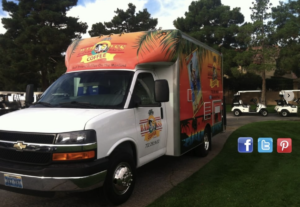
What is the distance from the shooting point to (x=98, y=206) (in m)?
4.16

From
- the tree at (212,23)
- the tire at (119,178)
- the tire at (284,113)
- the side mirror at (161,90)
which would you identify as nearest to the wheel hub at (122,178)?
the tire at (119,178)

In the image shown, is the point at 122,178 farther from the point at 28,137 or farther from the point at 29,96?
the point at 29,96

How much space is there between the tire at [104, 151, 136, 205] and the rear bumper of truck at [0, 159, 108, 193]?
38cm

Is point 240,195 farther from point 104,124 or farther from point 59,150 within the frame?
point 59,150

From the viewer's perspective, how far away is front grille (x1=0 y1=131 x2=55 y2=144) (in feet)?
11.1

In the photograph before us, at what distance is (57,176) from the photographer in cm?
335

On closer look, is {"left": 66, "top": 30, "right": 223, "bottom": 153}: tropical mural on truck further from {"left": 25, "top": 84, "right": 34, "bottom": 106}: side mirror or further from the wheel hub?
the wheel hub

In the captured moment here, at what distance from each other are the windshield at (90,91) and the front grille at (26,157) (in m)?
0.98

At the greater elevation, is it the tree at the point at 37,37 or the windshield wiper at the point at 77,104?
the tree at the point at 37,37

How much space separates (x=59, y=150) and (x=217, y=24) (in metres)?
31.1

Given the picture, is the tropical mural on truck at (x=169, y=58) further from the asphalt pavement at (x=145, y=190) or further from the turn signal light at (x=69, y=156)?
the turn signal light at (x=69, y=156)

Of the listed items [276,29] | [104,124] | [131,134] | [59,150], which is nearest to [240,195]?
[131,134]

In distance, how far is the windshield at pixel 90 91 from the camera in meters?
4.29

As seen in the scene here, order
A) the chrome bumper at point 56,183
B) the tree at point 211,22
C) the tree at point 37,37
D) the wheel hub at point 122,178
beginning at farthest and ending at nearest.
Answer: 1. the tree at point 211,22
2. the tree at point 37,37
3. the wheel hub at point 122,178
4. the chrome bumper at point 56,183
